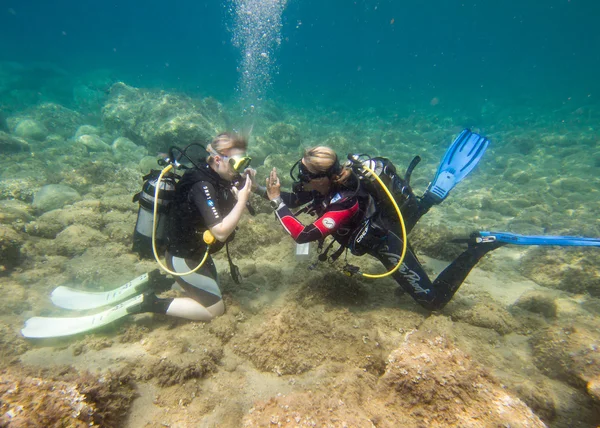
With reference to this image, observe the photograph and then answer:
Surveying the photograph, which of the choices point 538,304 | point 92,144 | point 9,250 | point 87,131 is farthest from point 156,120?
point 538,304

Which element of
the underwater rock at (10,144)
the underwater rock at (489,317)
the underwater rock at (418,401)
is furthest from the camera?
the underwater rock at (10,144)

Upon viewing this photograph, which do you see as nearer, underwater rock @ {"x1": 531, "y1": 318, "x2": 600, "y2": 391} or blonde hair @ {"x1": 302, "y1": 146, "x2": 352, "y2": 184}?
underwater rock @ {"x1": 531, "y1": 318, "x2": 600, "y2": 391}

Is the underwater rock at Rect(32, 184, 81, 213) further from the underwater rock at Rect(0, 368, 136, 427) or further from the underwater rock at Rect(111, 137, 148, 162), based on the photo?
the underwater rock at Rect(0, 368, 136, 427)

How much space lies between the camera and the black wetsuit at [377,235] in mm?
3381

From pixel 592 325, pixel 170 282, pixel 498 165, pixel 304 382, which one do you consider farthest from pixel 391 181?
pixel 498 165

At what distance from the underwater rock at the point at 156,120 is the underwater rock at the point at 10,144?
12.0 ft

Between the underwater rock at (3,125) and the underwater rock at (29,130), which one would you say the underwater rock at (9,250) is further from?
the underwater rock at (3,125)

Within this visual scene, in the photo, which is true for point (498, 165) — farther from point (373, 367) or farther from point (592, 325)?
point (373, 367)

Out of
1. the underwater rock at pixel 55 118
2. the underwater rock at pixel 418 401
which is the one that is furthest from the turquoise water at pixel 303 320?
the underwater rock at pixel 55 118

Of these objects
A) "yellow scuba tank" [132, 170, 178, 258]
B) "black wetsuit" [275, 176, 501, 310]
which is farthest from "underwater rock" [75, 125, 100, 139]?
"black wetsuit" [275, 176, 501, 310]

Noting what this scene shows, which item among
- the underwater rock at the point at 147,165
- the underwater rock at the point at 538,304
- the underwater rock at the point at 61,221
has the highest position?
the underwater rock at the point at 147,165

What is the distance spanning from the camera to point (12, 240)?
16.2 feet

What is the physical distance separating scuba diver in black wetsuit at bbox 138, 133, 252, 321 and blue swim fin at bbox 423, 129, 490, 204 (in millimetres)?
3866

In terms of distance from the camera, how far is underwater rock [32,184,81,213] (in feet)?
23.1
